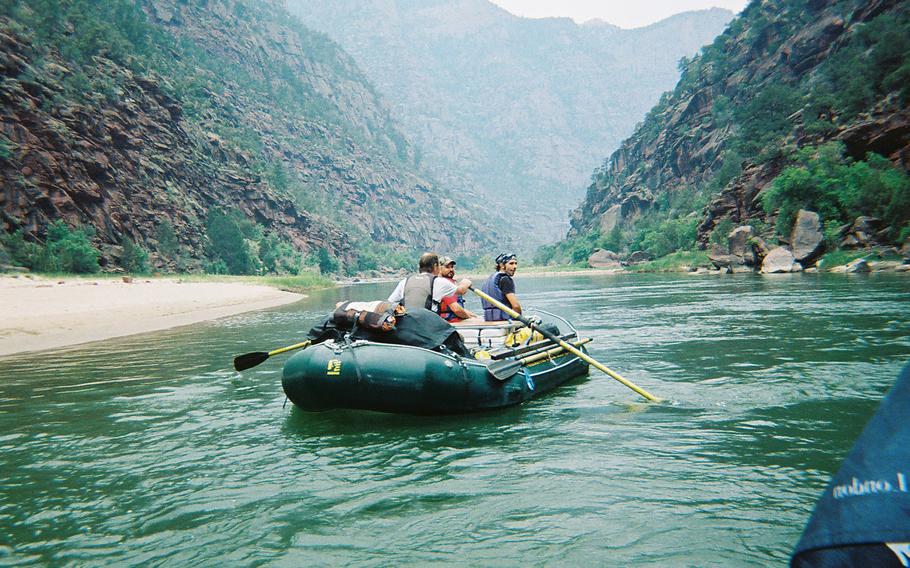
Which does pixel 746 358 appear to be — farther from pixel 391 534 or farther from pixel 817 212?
pixel 817 212

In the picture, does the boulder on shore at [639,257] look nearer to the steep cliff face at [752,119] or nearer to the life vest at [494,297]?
the steep cliff face at [752,119]

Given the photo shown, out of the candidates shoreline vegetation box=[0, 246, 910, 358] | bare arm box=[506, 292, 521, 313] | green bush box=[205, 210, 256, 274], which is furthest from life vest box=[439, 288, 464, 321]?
green bush box=[205, 210, 256, 274]

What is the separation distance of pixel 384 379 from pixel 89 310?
1874 centimetres

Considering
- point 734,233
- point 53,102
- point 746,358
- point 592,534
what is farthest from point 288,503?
point 53,102

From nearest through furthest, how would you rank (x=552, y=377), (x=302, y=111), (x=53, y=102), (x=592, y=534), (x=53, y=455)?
(x=592, y=534) < (x=53, y=455) < (x=552, y=377) < (x=53, y=102) < (x=302, y=111)

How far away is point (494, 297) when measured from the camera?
9422 mm

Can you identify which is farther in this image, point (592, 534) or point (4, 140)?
point (4, 140)

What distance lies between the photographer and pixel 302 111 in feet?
502

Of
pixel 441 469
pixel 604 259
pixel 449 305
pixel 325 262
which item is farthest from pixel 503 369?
pixel 325 262

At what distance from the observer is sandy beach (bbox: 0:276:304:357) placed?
1633 centimetres

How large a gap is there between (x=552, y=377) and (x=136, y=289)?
26298 millimetres

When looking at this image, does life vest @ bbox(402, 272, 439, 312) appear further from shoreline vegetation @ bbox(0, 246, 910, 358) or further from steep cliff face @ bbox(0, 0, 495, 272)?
steep cliff face @ bbox(0, 0, 495, 272)

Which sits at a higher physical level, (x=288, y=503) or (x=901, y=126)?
(x=901, y=126)

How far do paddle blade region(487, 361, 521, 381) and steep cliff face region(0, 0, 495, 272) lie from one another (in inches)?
1607
